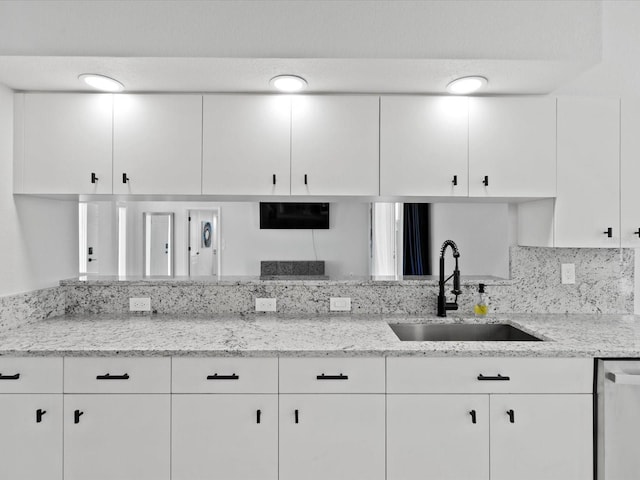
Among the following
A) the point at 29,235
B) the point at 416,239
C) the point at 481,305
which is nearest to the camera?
the point at 29,235

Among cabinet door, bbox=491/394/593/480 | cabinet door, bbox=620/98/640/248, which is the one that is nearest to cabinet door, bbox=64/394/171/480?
cabinet door, bbox=491/394/593/480

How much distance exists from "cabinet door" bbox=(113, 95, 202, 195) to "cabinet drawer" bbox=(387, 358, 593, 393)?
52.6 inches

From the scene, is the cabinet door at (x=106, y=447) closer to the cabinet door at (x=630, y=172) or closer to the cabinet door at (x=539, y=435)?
the cabinet door at (x=539, y=435)

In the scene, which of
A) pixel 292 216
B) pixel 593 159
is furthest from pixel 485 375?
pixel 292 216

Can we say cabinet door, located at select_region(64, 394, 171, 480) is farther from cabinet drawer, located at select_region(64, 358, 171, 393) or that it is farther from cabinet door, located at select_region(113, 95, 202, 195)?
cabinet door, located at select_region(113, 95, 202, 195)

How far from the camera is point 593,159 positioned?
2.00 metres

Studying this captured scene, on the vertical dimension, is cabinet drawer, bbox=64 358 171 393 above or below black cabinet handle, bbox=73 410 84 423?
above

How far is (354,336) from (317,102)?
1.21 meters

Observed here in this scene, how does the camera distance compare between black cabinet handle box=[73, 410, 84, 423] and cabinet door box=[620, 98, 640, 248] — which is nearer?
black cabinet handle box=[73, 410, 84, 423]

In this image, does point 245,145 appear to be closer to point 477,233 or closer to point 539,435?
point 477,233

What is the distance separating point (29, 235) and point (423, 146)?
219 cm

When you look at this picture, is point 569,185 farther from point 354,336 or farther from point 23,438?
point 23,438

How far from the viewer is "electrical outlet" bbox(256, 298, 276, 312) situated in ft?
7.39

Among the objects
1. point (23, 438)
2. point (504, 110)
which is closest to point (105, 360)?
point (23, 438)
